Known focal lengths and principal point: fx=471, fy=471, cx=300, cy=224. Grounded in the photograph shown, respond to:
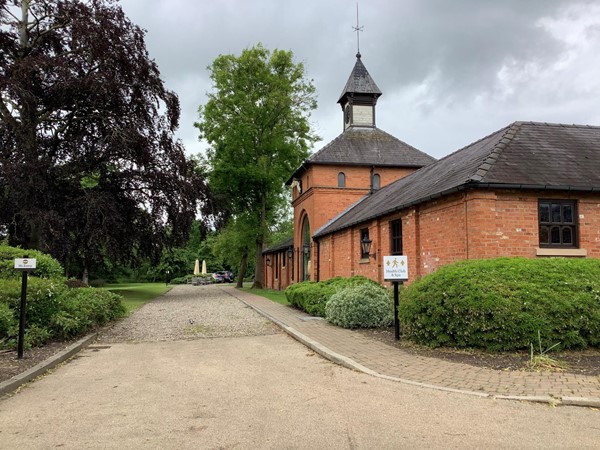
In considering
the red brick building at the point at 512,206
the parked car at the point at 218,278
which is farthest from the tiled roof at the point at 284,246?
the parked car at the point at 218,278

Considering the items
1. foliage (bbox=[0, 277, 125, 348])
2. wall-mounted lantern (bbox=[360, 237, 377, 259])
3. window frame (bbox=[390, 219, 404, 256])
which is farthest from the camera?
wall-mounted lantern (bbox=[360, 237, 377, 259])

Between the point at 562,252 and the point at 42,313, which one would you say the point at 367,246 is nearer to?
the point at 562,252

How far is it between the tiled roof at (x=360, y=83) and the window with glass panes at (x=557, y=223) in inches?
877

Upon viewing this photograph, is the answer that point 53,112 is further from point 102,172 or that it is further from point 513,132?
point 513,132

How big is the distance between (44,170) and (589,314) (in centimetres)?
2088

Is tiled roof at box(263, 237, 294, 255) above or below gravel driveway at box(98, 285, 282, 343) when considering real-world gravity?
above

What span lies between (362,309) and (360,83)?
24103mm

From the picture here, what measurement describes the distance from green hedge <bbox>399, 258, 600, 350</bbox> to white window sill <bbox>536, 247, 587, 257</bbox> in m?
2.07

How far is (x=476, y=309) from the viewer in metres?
7.98

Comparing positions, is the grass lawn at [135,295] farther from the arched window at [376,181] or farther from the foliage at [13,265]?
the arched window at [376,181]

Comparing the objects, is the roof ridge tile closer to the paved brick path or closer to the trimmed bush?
the trimmed bush

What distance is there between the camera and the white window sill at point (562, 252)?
11.1m

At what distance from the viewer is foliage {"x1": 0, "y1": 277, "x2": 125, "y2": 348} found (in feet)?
30.2

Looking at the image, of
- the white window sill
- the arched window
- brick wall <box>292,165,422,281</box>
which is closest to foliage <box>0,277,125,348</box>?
the white window sill
